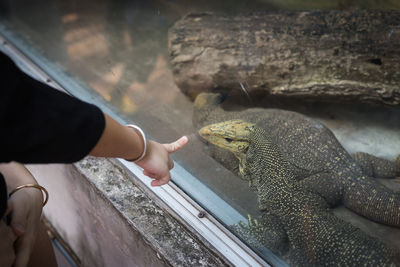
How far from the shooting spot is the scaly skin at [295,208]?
1101 millimetres

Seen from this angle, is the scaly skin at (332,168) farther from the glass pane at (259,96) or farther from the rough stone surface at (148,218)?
the rough stone surface at (148,218)

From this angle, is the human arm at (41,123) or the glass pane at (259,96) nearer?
the human arm at (41,123)

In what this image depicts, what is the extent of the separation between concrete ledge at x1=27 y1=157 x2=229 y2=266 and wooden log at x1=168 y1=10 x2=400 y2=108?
1.00m

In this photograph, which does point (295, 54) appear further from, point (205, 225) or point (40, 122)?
point (40, 122)

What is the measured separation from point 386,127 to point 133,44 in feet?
6.04

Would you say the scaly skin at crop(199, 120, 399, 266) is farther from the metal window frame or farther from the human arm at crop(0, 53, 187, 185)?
the human arm at crop(0, 53, 187, 185)

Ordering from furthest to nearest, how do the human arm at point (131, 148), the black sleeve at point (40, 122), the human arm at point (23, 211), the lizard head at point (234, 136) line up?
the lizard head at point (234, 136)
the human arm at point (23, 211)
the human arm at point (131, 148)
the black sleeve at point (40, 122)

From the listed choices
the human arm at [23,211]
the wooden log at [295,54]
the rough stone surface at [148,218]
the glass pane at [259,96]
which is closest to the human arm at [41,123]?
the human arm at [23,211]

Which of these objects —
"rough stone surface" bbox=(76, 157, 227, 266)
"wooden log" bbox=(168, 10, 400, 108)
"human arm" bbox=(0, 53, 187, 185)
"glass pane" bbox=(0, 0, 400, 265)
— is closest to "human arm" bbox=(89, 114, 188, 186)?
"human arm" bbox=(0, 53, 187, 185)

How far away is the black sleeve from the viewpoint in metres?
0.64

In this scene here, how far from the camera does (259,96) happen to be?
200 centimetres

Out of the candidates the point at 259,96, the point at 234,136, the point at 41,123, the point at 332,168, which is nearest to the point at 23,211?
the point at 41,123

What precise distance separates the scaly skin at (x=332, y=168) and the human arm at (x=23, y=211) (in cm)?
84

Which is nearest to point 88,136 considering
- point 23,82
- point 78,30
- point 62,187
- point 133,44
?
point 23,82
